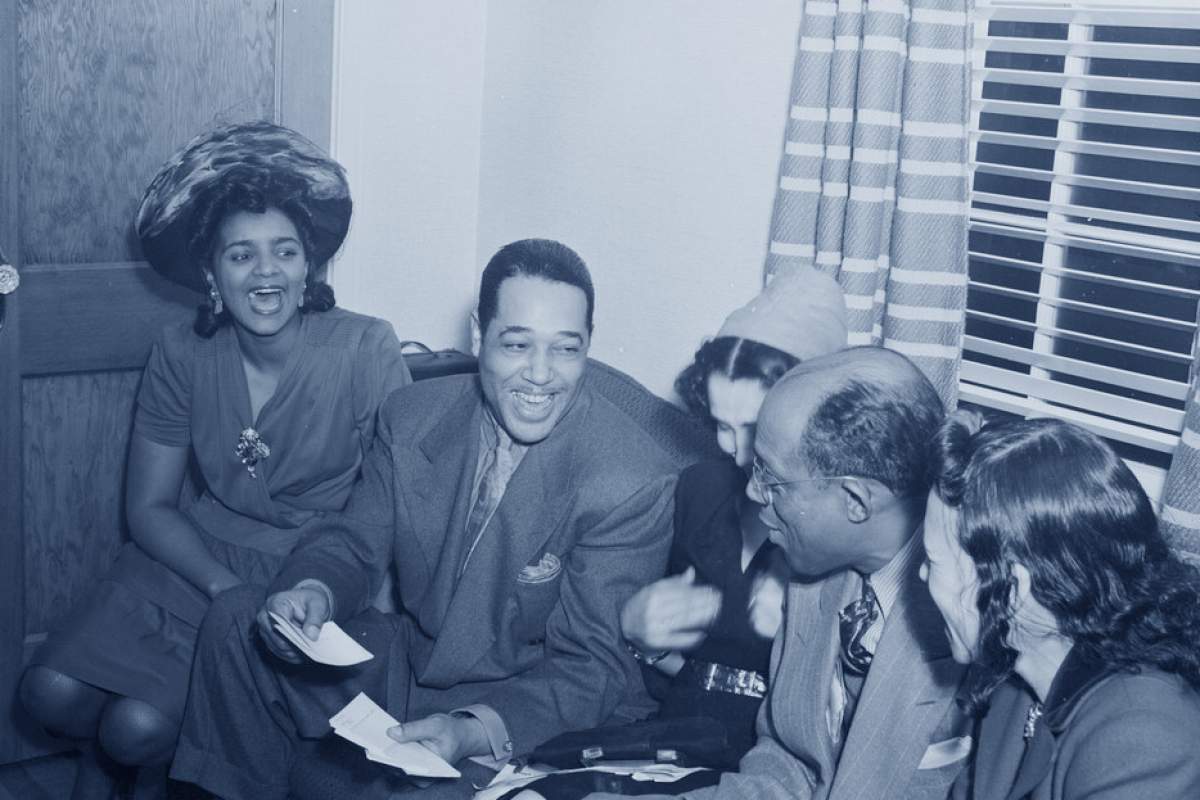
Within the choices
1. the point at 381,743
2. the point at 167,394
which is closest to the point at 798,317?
the point at 381,743

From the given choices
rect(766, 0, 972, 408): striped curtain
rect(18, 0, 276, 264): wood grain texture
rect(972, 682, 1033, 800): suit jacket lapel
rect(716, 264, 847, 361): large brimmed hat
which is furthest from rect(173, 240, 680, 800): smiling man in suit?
rect(18, 0, 276, 264): wood grain texture

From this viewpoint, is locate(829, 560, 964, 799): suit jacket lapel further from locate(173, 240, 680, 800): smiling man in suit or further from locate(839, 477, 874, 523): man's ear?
locate(173, 240, 680, 800): smiling man in suit

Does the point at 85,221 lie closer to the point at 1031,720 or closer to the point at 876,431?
the point at 876,431

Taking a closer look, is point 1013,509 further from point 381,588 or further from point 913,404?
point 381,588

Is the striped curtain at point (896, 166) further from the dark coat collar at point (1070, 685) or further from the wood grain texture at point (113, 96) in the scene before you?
the wood grain texture at point (113, 96)

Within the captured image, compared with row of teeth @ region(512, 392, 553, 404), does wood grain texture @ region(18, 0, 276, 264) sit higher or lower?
higher

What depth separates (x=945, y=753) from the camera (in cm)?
188

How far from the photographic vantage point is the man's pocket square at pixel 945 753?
187 cm

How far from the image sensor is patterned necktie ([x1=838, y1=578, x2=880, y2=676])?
6.48 ft

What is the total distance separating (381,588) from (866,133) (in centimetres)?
135

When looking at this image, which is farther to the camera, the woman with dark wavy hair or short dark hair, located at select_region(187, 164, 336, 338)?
short dark hair, located at select_region(187, 164, 336, 338)

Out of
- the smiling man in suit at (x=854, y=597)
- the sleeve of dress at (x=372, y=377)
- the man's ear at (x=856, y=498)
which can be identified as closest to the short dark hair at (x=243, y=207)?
the sleeve of dress at (x=372, y=377)

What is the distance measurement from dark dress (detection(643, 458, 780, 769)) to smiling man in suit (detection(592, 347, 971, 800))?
19 centimetres

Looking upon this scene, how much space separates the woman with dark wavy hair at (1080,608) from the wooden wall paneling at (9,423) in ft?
7.84
